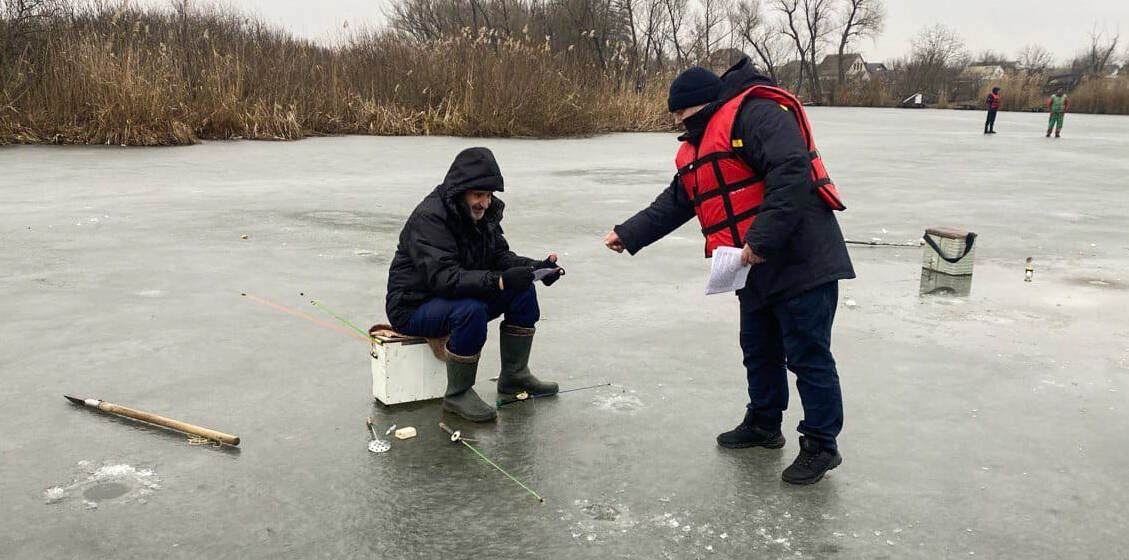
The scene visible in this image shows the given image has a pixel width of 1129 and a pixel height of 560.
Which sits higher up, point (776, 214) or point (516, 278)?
point (776, 214)

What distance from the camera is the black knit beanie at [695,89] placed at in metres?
3.45

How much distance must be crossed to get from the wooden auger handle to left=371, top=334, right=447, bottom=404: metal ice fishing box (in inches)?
27.2

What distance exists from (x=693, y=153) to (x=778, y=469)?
4.16 ft

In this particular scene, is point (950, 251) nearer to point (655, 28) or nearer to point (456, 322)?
point (456, 322)

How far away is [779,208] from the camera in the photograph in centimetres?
325

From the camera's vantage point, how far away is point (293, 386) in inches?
176

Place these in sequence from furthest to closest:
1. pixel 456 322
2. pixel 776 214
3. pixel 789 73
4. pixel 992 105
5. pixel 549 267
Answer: pixel 789 73 < pixel 992 105 < pixel 549 267 < pixel 456 322 < pixel 776 214

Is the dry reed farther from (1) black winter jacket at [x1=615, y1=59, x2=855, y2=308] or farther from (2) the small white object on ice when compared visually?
(1) black winter jacket at [x1=615, y1=59, x2=855, y2=308]

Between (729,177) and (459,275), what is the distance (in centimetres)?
121

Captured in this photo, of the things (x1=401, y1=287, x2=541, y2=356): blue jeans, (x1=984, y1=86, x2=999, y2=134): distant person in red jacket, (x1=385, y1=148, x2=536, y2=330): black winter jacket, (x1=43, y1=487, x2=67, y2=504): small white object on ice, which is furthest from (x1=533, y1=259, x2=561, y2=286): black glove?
(x1=984, y1=86, x2=999, y2=134): distant person in red jacket

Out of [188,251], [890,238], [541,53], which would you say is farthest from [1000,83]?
[188,251]

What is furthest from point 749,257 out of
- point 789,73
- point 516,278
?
point 789,73

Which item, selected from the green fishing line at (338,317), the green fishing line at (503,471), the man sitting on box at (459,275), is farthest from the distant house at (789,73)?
the green fishing line at (503,471)

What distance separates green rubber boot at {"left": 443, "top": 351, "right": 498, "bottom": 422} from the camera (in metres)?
4.04
